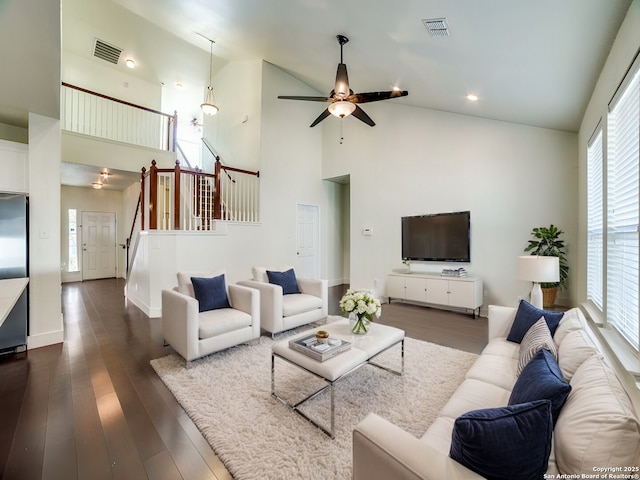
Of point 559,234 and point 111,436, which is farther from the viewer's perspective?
point 559,234

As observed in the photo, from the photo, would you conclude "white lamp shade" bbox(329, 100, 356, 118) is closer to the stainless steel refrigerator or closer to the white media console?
the white media console

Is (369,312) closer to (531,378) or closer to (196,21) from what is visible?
(531,378)

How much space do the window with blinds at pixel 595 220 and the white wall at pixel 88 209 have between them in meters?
8.89

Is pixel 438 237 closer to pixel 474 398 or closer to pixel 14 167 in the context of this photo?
pixel 474 398

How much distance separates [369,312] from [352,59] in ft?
12.0

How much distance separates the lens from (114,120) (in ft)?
20.8

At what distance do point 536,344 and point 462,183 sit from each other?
373 cm

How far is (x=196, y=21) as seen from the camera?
4.78 meters

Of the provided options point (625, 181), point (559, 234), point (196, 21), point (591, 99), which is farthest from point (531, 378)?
point (196, 21)

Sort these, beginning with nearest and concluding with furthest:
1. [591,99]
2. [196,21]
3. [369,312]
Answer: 1. [369,312]
2. [591,99]
3. [196,21]

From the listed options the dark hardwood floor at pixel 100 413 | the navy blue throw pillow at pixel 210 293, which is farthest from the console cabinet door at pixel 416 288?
the navy blue throw pillow at pixel 210 293

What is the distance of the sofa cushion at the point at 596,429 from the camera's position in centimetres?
87

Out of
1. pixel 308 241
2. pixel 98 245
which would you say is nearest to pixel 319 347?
pixel 308 241

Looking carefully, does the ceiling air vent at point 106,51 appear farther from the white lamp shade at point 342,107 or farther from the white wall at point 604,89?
the white wall at point 604,89
